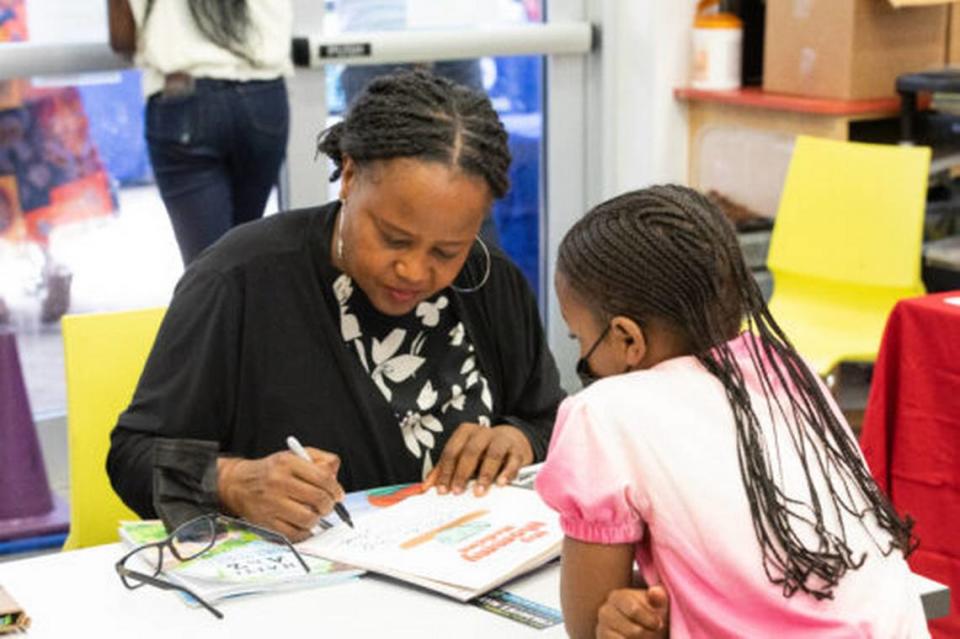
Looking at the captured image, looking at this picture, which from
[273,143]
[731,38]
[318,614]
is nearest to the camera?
[318,614]

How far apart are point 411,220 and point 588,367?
418 millimetres

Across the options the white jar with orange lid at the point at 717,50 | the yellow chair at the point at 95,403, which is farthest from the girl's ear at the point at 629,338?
the white jar with orange lid at the point at 717,50

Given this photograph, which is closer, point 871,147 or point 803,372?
point 803,372

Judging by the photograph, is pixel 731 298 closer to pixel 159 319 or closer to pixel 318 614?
pixel 318 614

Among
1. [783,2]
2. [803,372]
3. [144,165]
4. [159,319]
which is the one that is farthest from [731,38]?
[803,372]

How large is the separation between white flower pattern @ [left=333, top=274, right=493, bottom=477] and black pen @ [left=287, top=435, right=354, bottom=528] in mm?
196

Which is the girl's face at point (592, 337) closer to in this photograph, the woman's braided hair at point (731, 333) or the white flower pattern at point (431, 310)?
the woman's braided hair at point (731, 333)

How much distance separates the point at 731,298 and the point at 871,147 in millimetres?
2469

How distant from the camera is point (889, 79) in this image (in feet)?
13.1

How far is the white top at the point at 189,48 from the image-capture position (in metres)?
3.56

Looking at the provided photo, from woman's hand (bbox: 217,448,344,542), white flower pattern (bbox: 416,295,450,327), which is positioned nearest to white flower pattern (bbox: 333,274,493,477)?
white flower pattern (bbox: 416,295,450,327)

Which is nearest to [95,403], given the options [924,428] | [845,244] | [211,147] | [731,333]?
[731,333]

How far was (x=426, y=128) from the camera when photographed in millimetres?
1864

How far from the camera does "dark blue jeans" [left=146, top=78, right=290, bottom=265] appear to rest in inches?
141
